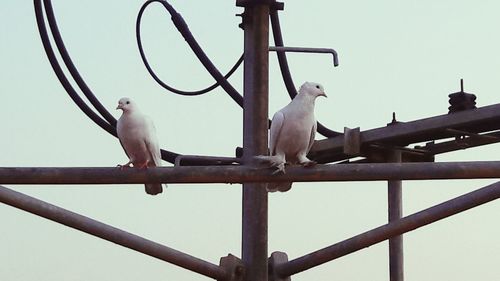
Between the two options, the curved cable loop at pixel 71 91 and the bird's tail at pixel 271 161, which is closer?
the bird's tail at pixel 271 161

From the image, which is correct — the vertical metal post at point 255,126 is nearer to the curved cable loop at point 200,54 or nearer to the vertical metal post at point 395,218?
the curved cable loop at point 200,54

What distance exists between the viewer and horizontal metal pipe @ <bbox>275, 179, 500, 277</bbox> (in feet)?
25.2

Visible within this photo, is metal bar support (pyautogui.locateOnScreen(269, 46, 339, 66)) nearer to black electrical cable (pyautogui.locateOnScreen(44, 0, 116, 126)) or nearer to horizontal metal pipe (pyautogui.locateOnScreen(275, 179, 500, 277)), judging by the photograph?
horizontal metal pipe (pyautogui.locateOnScreen(275, 179, 500, 277))

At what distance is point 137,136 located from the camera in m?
9.01

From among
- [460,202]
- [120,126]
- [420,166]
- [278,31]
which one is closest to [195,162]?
[120,126]

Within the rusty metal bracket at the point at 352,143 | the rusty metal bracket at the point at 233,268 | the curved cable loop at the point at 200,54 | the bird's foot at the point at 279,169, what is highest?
the curved cable loop at the point at 200,54

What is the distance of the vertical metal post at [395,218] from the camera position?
9992mm

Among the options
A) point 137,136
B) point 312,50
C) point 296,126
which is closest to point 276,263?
point 296,126

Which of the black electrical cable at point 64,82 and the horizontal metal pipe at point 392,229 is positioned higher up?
the black electrical cable at point 64,82

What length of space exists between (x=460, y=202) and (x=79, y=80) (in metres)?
3.76

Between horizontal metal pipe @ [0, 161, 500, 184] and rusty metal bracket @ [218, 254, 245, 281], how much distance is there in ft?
6.99

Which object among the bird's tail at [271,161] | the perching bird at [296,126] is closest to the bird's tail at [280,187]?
the perching bird at [296,126]

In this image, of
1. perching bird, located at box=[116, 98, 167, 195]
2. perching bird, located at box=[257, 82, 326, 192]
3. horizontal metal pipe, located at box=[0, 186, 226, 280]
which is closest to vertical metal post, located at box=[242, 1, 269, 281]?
perching bird, located at box=[257, 82, 326, 192]

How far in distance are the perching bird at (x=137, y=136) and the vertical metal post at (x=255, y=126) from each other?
0.84 metres
